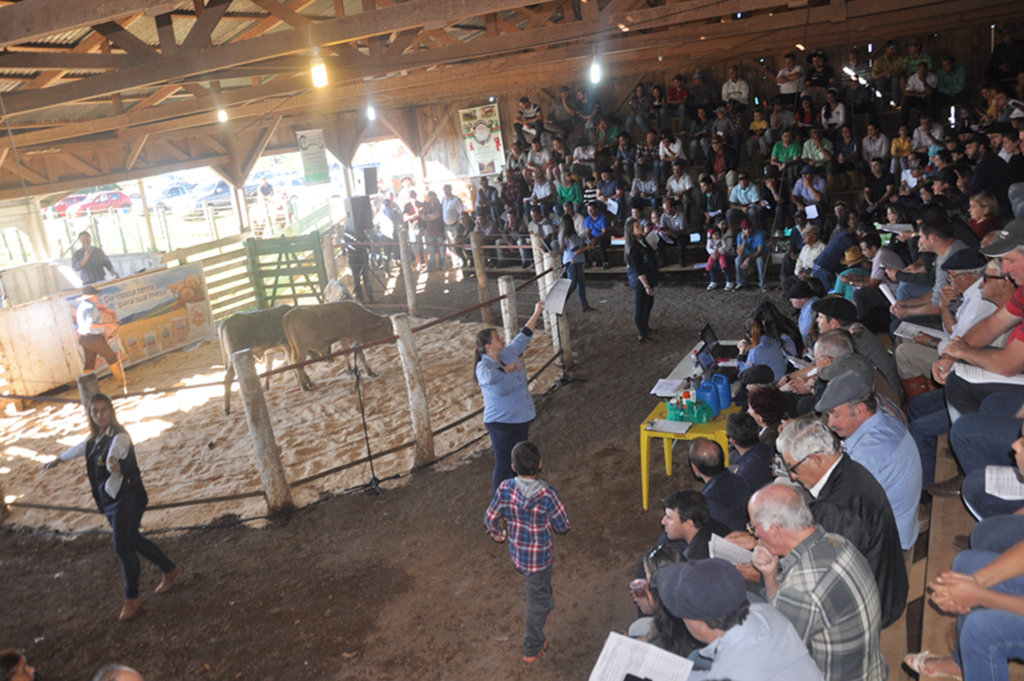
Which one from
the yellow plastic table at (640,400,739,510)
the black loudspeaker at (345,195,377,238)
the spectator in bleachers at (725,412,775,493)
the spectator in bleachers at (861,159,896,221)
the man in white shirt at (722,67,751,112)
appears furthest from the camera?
the black loudspeaker at (345,195,377,238)

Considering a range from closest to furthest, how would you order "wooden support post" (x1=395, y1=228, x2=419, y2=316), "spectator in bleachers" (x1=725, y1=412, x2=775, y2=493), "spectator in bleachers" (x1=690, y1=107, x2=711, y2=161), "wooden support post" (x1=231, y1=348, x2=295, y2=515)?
1. "spectator in bleachers" (x1=725, y1=412, x2=775, y2=493)
2. "wooden support post" (x1=231, y1=348, x2=295, y2=515)
3. "wooden support post" (x1=395, y1=228, x2=419, y2=316)
4. "spectator in bleachers" (x1=690, y1=107, x2=711, y2=161)

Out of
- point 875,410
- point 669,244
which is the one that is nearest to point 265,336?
point 669,244

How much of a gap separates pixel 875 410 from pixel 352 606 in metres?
3.64

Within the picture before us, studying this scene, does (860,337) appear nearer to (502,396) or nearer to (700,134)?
(502,396)

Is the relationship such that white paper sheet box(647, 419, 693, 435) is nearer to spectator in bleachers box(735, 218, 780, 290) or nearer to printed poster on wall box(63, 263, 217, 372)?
spectator in bleachers box(735, 218, 780, 290)

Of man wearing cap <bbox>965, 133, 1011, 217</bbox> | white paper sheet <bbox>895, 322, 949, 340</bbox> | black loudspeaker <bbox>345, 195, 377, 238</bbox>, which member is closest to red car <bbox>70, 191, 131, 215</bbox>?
black loudspeaker <bbox>345, 195, 377, 238</bbox>

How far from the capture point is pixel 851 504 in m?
3.13

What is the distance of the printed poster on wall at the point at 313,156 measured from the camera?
1769 cm

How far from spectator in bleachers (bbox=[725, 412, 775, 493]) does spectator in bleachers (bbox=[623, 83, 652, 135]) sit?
11.5 m

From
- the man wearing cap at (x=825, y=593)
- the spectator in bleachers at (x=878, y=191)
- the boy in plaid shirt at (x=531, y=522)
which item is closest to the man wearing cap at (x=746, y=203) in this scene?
the spectator in bleachers at (x=878, y=191)

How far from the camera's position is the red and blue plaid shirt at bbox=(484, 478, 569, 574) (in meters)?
4.11

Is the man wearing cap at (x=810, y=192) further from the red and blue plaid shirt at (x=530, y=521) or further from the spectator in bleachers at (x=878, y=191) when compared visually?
the red and blue plaid shirt at (x=530, y=521)

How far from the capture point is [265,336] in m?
10.5

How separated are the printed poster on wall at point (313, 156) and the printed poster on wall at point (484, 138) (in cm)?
387
